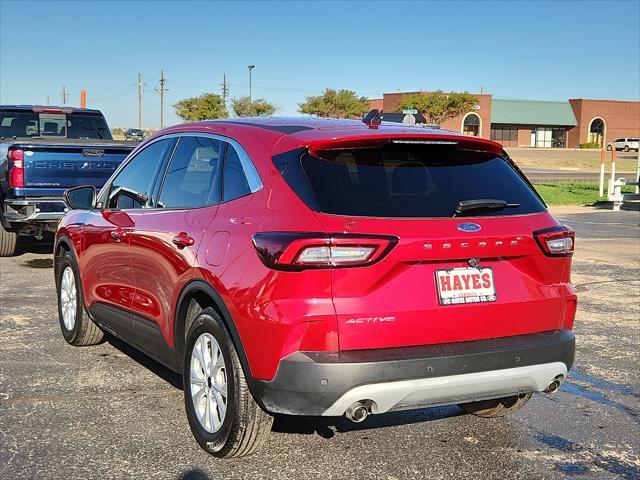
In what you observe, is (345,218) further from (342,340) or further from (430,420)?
(430,420)

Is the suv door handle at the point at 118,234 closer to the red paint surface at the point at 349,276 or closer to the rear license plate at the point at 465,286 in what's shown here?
the red paint surface at the point at 349,276

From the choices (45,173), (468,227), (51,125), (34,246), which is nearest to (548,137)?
(51,125)

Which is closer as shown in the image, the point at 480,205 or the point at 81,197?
the point at 480,205

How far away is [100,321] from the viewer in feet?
19.0

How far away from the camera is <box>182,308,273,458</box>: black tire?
386 cm

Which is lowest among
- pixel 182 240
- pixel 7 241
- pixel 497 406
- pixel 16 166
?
pixel 497 406

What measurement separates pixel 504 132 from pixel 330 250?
9420cm

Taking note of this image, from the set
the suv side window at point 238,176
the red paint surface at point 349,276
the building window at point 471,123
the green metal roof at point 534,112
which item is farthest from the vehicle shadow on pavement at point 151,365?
the green metal roof at point 534,112

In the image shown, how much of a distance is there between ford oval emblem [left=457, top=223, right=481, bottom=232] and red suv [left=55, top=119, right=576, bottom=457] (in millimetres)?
10

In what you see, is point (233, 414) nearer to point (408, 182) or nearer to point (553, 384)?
point (408, 182)

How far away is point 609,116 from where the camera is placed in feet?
308

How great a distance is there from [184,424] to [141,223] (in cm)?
126

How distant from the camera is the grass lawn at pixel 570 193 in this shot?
2428cm

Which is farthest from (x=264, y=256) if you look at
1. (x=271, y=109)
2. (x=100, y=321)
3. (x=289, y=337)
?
(x=271, y=109)
